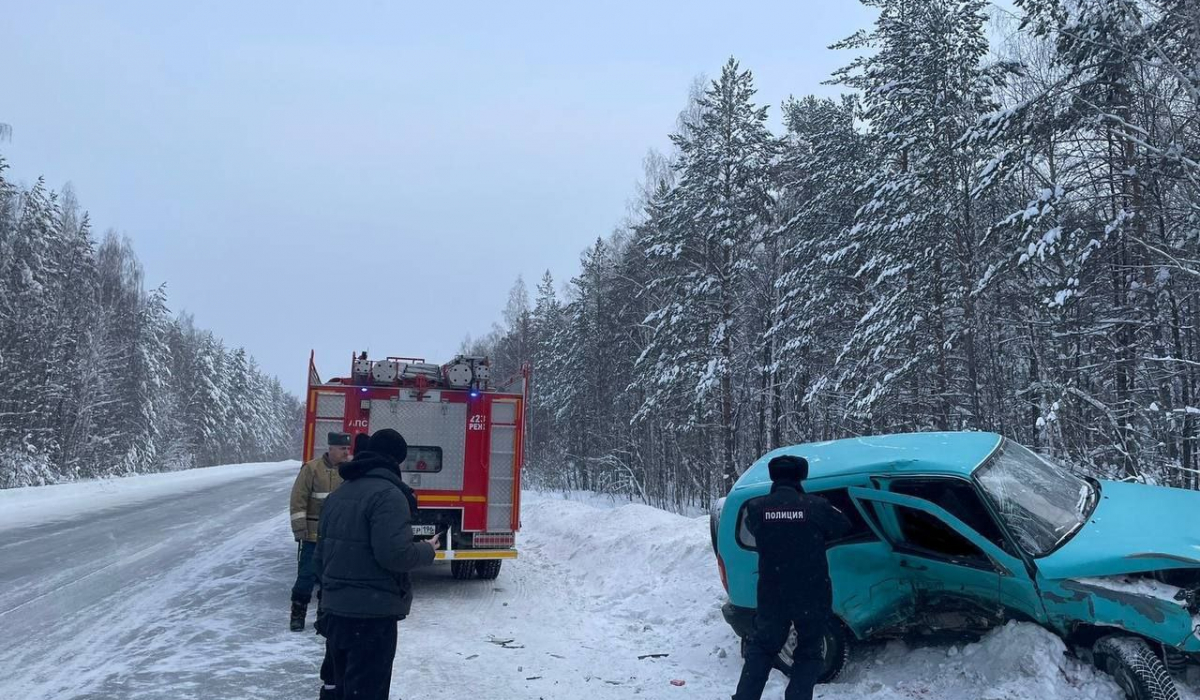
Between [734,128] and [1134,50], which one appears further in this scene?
[734,128]

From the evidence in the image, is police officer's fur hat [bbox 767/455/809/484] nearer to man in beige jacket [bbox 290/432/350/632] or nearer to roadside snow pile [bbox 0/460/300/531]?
man in beige jacket [bbox 290/432/350/632]

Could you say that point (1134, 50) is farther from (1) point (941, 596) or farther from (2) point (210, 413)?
(2) point (210, 413)

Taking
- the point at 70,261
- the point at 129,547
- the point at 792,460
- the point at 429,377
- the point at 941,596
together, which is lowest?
the point at 129,547

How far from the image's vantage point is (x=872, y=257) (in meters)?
19.3

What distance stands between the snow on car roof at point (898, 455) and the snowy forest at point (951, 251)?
4.17 metres

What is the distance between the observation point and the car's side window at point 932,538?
5246mm

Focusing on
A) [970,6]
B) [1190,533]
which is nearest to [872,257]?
[970,6]

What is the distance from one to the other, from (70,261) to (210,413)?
33742 millimetres

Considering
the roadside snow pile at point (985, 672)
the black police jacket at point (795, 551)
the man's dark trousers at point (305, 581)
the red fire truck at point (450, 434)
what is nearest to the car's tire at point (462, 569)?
the red fire truck at point (450, 434)

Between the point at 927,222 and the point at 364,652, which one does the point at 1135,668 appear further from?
the point at 927,222

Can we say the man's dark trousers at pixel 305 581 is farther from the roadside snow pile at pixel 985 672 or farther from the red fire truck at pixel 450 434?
the roadside snow pile at pixel 985 672

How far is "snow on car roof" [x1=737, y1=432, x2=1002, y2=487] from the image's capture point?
5.61 metres

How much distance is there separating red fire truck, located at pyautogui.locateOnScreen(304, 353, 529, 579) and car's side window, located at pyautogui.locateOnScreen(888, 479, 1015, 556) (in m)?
5.47

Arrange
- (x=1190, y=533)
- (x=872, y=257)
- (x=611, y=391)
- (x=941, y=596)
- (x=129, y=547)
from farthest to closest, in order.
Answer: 1. (x=611, y=391)
2. (x=872, y=257)
3. (x=129, y=547)
4. (x=941, y=596)
5. (x=1190, y=533)
